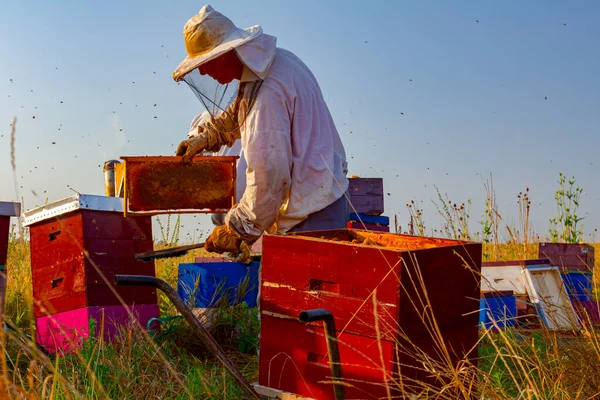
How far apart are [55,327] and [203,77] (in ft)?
6.68

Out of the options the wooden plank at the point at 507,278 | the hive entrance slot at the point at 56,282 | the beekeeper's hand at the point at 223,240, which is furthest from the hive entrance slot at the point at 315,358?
the wooden plank at the point at 507,278

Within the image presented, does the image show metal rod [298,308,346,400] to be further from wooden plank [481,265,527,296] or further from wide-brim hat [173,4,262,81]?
wooden plank [481,265,527,296]

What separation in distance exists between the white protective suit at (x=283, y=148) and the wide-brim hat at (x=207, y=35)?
0.46ft

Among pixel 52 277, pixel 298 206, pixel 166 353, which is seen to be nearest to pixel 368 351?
pixel 298 206

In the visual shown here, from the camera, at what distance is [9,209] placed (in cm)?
427

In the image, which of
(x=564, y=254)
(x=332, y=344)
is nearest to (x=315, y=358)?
(x=332, y=344)

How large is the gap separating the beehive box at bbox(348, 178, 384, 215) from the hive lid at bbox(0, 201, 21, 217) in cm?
305

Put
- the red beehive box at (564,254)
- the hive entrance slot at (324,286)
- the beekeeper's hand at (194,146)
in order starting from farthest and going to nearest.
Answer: the red beehive box at (564,254), the beekeeper's hand at (194,146), the hive entrance slot at (324,286)

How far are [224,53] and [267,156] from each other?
64cm

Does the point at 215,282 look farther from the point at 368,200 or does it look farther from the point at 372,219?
the point at 368,200

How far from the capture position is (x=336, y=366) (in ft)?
7.49

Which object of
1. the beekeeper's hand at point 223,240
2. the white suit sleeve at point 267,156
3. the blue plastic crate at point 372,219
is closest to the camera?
the white suit sleeve at point 267,156

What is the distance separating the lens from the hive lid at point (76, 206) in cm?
423

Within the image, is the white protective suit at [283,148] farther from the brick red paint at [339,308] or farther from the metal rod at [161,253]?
the brick red paint at [339,308]
